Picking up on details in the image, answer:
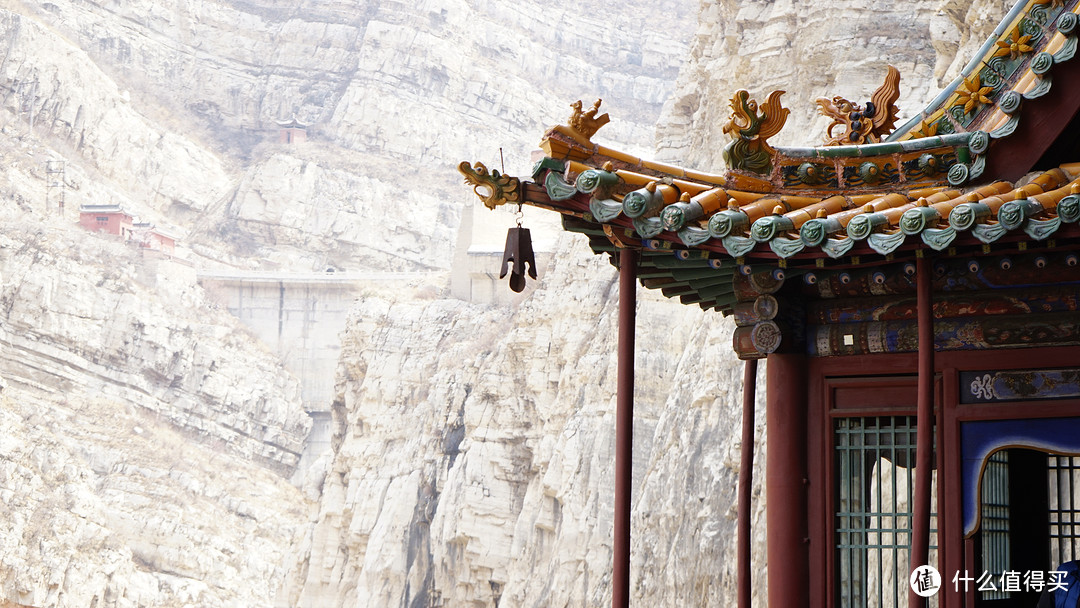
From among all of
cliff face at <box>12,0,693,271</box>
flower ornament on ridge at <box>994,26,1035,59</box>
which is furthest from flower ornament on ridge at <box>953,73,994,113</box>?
cliff face at <box>12,0,693,271</box>

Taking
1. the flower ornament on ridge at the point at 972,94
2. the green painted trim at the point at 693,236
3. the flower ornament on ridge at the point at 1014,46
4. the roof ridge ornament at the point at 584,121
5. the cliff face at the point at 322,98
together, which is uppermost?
the cliff face at the point at 322,98

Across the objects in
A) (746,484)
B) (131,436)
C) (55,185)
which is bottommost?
(746,484)

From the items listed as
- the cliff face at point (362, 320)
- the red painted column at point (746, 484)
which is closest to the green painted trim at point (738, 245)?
the red painted column at point (746, 484)

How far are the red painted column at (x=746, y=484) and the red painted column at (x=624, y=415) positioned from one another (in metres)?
0.95

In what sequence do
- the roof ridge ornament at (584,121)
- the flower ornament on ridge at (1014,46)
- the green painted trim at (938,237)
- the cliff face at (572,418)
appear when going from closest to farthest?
the green painted trim at (938,237) < the flower ornament on ridge at (1014,46) < the roof ridge ornament at (584,121) < the cliff face at (572,418)

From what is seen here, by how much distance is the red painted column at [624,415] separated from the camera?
5387 millimetres

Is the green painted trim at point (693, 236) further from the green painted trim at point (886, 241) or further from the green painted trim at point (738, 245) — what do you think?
the green painted trim at point (886, 241)

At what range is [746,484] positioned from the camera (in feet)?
21.1

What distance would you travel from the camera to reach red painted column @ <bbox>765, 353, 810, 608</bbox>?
18.4 ft

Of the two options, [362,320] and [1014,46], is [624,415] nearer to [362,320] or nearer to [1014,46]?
[1014,46]

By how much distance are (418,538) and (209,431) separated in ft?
100

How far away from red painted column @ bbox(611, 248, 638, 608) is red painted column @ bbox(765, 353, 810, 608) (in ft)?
2.08

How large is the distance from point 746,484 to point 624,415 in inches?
50.1

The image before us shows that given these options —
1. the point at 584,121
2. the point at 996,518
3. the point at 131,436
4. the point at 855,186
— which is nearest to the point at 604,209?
the point at 584,121
